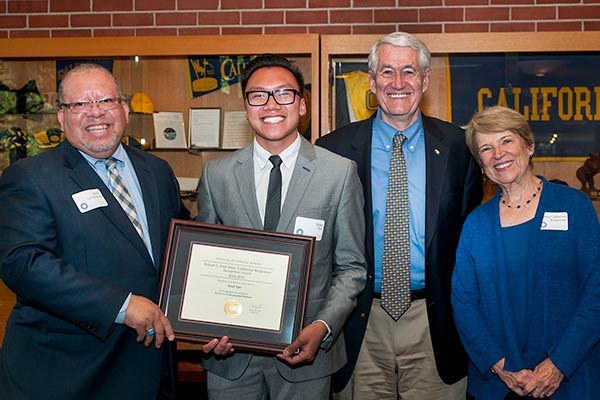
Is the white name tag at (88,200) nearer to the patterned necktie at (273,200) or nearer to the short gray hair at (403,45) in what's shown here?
the patterned necktie at (273,200)

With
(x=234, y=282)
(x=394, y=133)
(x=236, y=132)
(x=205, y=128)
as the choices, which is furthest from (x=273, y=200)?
(x=205, y=128)

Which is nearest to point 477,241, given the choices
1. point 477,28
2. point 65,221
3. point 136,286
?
point 136,286

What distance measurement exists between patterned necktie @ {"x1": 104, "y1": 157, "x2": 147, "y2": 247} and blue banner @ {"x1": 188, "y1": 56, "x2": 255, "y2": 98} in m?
1.88

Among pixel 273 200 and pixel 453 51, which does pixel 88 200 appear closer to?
pixel 273 200

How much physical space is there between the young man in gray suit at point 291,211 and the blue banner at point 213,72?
1703mm

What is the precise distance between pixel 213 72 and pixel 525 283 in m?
2.58

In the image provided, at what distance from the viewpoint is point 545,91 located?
403 centimetres

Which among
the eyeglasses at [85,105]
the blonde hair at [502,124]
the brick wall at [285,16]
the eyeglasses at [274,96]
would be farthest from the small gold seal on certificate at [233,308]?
the brick wall at [285,16]

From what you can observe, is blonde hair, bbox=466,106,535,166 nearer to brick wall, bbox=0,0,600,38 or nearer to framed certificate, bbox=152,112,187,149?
brick wall, bbox=0,0,600,38

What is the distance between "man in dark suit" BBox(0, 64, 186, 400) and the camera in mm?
2154

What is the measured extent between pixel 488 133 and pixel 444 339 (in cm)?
91

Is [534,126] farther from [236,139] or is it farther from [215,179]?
[215,179]

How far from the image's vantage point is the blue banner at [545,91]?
399 centimetres

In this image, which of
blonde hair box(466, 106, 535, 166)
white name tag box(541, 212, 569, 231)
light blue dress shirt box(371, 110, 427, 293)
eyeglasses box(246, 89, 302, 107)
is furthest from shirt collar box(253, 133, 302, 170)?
white name tag box(541, 212, 569, 231)
